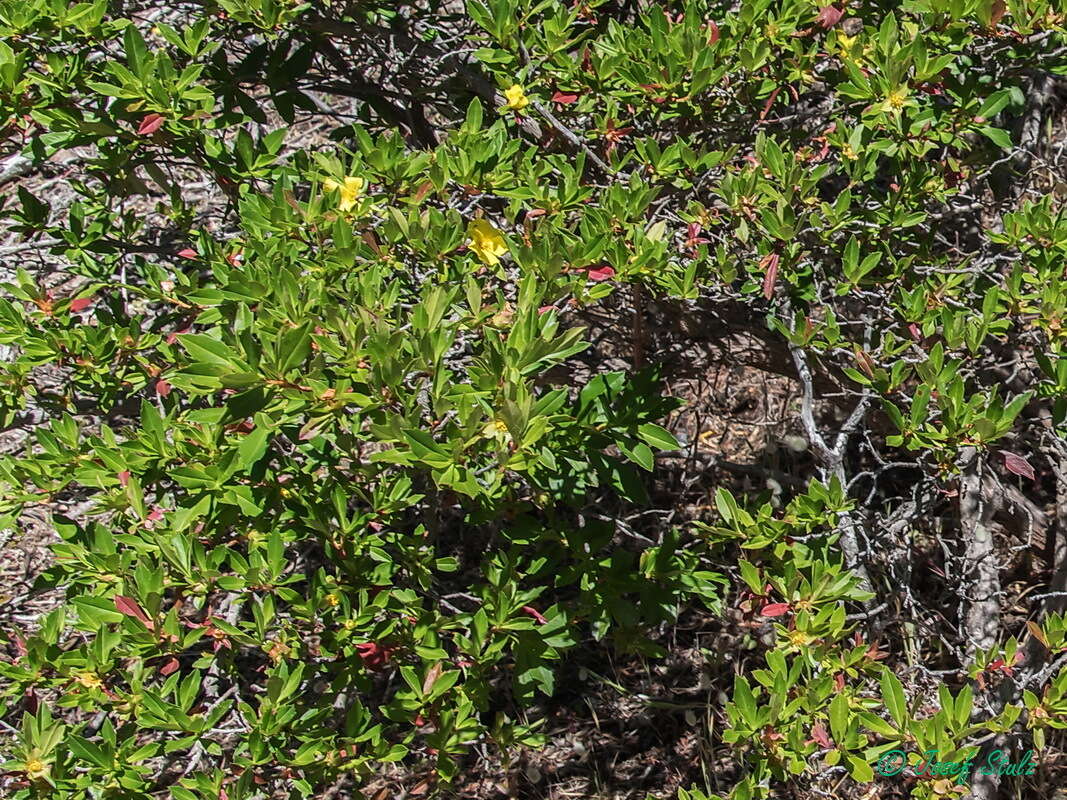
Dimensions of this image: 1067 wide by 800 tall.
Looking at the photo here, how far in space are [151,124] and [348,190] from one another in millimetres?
453

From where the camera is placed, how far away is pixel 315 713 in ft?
7.21

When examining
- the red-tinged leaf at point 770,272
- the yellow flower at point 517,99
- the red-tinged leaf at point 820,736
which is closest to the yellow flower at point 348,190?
the yellow flower at point 517,99

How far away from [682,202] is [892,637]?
4.42 ft

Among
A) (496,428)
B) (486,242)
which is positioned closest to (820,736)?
(496,428)

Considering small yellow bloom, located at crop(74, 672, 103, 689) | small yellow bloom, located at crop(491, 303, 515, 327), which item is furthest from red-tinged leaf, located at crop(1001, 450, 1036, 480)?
small yellow bloom, located at crop(74, 672, 103, 689)

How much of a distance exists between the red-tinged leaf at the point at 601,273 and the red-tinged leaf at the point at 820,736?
Result: 88 cm

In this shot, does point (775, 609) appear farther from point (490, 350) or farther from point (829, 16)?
point (829, 16)

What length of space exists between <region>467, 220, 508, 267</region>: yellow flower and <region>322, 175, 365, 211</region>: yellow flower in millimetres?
225

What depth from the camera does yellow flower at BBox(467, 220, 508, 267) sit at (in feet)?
6.93

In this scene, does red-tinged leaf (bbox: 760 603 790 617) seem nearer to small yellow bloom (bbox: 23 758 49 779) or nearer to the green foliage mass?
the green foliage mass

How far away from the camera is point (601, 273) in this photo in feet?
6.50

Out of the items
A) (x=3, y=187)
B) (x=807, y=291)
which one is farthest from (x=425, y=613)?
(x=3, y=187)

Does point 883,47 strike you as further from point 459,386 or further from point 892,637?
point 892,637

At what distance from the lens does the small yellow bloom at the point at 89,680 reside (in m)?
2.07
